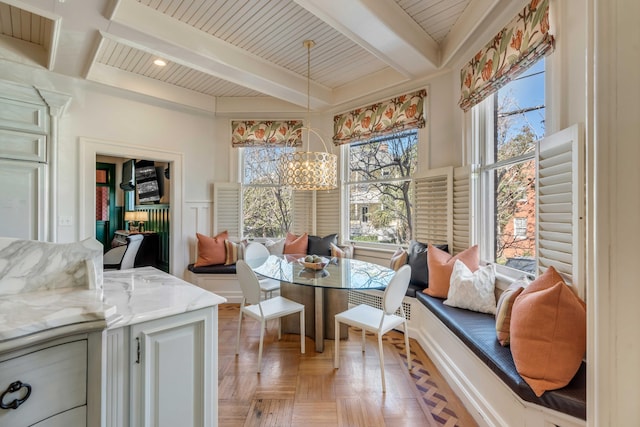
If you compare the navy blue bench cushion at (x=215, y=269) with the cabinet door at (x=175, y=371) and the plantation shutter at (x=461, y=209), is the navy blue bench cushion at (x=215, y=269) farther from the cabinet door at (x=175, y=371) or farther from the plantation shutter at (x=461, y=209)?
the plantation shutter at (x=461, y=209)

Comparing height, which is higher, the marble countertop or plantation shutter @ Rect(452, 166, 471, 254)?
plantation shutter @ Rect(452, 166, 471, 254)

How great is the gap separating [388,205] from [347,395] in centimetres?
227

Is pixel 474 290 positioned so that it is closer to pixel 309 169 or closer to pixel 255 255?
pixel 309 169

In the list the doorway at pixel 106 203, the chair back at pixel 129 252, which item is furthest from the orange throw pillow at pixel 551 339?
the doorway at pixel 106 203

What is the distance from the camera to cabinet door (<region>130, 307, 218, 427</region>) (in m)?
1.08

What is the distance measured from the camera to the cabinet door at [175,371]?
1077 mm

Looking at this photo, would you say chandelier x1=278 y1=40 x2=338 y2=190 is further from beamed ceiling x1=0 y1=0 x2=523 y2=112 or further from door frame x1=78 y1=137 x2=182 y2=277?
door frame x1=78 y1=137 x2=182 y2=277

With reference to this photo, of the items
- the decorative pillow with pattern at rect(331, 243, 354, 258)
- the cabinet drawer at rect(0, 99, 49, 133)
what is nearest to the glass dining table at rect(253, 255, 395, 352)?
the decorative pillow with pattern at rect(331, 243, 354, 258)

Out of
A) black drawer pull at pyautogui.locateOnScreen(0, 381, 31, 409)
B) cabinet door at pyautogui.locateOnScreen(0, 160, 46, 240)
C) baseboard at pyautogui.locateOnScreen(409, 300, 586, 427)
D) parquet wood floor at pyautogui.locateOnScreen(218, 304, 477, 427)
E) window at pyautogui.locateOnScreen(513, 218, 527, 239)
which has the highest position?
cabinet door at pyautogui.locateOnScreen(0, 160, 46, 240)

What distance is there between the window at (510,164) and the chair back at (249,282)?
79.4 inches

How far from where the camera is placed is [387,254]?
3539 millimetres

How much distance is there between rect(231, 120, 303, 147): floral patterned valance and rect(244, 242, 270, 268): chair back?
1.64 m

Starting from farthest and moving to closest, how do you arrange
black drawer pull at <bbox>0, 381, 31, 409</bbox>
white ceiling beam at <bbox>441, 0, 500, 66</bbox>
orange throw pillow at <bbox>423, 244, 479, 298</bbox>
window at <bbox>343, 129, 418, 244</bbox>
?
window at <bbox>343, 129, 418, 244</bbox> → orange throw pillow at <bbox>423, 244, 479, 298</bbox> → white ceiling beam at <bbox>441, 0, 500, 66</bbox> → black drawer pull at <bbox>0, 381, 31, 409</bbox>

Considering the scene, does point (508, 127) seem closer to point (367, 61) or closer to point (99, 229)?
point (367, 61)
